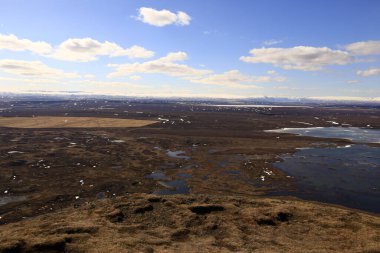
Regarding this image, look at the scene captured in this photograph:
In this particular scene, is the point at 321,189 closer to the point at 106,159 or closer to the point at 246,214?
the point at 246,214

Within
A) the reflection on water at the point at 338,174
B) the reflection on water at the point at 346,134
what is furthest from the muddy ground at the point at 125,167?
the reflection on water at the point at 346,134

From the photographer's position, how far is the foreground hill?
2089 cm

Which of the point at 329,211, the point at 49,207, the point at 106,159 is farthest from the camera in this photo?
the point at 106,159

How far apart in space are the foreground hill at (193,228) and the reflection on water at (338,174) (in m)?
8.61

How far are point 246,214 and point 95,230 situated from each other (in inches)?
462

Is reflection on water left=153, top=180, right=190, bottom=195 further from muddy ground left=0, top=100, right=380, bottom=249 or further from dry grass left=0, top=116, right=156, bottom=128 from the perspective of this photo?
dry grass left=0, top=116, right=156, bottom=128

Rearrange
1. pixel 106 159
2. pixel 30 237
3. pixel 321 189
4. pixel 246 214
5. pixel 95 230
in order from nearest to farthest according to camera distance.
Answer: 1. pixel 30 237
2. pixel 95 230
3. pixel 246 214
4. pixel 321 189
5. pixel 106 159

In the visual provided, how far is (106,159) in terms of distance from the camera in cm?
5450

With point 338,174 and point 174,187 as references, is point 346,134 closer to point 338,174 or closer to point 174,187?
point 338,174

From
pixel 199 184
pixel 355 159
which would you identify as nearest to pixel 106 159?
pixel 199 184

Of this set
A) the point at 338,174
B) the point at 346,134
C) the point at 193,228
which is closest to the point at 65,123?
the point at 346,134

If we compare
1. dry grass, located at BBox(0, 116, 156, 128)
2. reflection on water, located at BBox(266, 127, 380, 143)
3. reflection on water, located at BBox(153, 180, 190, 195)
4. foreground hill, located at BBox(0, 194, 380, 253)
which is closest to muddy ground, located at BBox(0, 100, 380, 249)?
reflection on water, located at BBox(153, 180, 190, 195)

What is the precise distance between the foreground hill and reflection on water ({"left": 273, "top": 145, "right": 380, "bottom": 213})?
8610mm

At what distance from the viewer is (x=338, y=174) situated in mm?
47406
